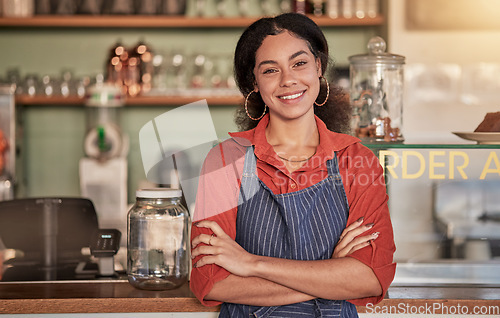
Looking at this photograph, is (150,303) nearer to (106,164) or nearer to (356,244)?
(356,244)

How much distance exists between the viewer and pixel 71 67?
3.79 meters

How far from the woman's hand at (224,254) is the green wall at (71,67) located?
8.22 ft

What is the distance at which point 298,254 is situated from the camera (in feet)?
4.06

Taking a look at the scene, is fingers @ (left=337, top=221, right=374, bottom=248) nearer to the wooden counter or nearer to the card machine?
the wooden counter

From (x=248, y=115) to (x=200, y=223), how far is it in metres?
0.34

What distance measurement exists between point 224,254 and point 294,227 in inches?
6.4

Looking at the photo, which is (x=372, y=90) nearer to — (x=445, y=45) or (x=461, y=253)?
(x=461, y=253)

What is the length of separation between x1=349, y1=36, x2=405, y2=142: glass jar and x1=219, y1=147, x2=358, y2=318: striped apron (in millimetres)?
364

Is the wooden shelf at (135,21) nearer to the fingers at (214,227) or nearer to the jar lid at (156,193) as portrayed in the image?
the jar lid at (156,193)

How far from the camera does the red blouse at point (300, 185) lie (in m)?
1.21

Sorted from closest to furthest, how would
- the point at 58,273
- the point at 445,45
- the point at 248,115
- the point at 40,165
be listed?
the point at 248,115 → the point at 58,273 → the point at 445,45 → the point at 40,165

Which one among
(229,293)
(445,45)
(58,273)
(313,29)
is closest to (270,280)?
(229,293)

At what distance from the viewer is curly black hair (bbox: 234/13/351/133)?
1322 mm

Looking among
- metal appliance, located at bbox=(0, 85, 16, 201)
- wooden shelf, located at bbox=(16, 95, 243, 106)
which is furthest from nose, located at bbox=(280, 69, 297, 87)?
metal appliance, located at bbox=(0, 85, 16, 201)
